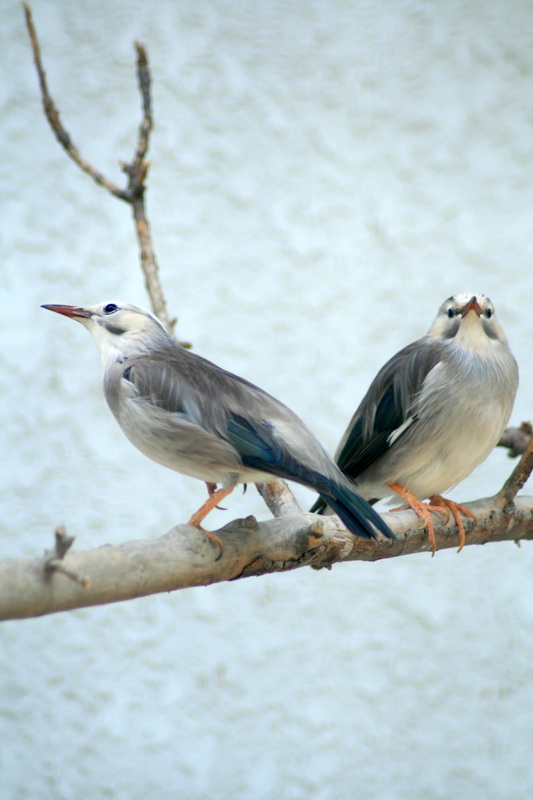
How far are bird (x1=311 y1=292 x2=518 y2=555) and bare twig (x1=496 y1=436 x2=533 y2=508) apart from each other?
6 centimetres

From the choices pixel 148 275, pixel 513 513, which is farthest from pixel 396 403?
pixel 148 275

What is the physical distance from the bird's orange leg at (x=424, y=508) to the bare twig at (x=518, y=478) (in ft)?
0.28

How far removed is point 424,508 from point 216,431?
43 cm

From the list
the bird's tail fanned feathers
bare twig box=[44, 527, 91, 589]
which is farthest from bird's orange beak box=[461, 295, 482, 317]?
bare twig box=[44, 527, 91, 589]

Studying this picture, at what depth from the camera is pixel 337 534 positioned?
1.04 metres

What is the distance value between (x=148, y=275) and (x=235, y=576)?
0.67 metres

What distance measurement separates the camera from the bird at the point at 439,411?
126 centimetres

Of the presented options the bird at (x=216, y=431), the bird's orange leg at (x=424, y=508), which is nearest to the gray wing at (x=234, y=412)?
the bird at (x=216, y=431)

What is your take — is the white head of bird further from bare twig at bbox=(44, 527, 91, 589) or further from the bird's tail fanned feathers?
bare twig at bbox=(44, 527, 91, 589)

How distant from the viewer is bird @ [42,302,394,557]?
93cm

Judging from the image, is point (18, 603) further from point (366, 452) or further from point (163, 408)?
point (366, 452)

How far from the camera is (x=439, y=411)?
126 centimetres

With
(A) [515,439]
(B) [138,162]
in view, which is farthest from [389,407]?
(B) [138,162]

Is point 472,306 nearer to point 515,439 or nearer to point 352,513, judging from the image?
point 515,439
